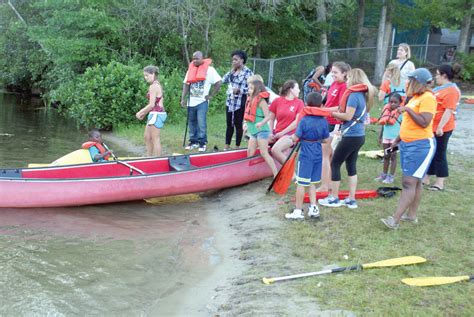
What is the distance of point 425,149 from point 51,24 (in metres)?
15.1

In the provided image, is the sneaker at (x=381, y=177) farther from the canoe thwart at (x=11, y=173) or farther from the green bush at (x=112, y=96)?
the green bush at (x=112, y=96)

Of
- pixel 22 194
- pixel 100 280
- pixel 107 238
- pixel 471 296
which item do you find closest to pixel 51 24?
pixel 22 194

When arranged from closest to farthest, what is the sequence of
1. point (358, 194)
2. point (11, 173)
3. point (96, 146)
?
point (358, 194)
point (11, 173)
point (96, 146)

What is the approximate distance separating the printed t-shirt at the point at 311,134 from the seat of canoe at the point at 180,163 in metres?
2.45

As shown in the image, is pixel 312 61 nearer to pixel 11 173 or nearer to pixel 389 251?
pixel 11 173

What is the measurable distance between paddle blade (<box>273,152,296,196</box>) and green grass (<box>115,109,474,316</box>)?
254 mm

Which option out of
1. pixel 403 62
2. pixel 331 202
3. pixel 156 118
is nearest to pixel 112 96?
pixel 156 118

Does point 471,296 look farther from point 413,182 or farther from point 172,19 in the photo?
point 172,19

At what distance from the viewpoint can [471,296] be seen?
4887mm

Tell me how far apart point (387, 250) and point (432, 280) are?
0.88 meters

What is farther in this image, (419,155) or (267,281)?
(419,155)

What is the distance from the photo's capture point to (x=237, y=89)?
408 inches

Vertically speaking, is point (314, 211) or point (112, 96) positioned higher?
point (112, 96)

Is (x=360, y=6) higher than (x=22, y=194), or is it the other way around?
(x=360, y=6)
